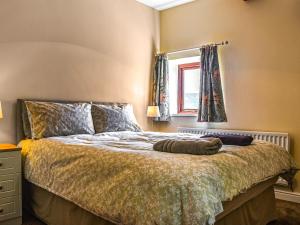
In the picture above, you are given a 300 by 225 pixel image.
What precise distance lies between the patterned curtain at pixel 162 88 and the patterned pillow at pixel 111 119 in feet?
2.98

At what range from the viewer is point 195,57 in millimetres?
4184

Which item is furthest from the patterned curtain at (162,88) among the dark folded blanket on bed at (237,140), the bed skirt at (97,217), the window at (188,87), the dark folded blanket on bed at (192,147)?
the dark folded blanket on bed at (192,147)

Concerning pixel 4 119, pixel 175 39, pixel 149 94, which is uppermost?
pixel 175 39

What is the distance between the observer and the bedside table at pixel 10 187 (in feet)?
7.54

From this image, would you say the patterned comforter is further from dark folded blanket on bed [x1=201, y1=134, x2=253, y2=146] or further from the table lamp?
the table lamp

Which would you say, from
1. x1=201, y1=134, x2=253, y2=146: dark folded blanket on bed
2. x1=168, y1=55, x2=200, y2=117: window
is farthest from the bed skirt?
x1=168, y1=55, x2=200, y2=117: window

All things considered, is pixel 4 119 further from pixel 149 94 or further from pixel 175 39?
pixel 175 39

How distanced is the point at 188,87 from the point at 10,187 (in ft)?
9.70

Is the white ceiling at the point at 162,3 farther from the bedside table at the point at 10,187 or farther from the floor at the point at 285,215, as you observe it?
the floor at the point at 285,215

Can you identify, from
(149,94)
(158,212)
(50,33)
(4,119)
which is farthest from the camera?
(149,94)

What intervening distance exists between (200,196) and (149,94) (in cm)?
324

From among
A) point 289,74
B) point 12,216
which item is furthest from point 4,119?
point 289,74

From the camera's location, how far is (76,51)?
3.38m

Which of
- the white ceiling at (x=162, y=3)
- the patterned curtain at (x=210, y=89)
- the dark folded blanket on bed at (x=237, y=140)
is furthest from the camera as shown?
the white ceiling at (x=162, y=3)
